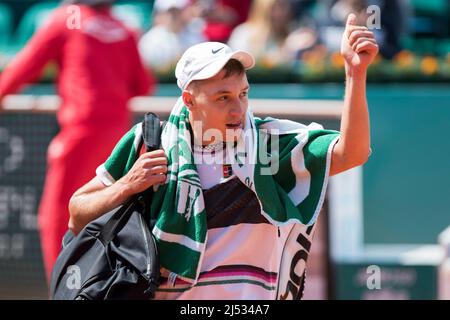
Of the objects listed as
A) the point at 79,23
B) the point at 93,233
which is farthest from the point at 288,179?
the point at 79,23

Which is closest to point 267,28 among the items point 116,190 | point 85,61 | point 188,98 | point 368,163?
point 368,163

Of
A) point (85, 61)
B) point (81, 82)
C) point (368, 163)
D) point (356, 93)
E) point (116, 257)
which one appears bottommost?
point (116, 257)

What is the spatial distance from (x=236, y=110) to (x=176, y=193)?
33 cm

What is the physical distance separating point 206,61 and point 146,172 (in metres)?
0.41

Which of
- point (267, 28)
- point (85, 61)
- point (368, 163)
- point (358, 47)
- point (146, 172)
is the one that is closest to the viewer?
point (358, 47)

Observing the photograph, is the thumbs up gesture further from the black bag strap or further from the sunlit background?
the sunlit background

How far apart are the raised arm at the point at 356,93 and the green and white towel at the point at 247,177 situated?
106 mm

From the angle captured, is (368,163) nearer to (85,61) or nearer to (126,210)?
(85,61)

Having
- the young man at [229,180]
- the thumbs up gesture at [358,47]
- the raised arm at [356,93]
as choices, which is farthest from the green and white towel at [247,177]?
the thumbs up gesture at [358,47]

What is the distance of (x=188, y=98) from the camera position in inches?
157

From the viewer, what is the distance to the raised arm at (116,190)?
387 centimetres

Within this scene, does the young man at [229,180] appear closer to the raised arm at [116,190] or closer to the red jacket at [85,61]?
the raised arm at [116,190]

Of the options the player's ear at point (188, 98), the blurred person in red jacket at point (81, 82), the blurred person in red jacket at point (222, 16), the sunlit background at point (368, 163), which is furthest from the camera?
the blurred person in red jacket at point (222, 16)

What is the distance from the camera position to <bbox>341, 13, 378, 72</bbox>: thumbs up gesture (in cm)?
375
